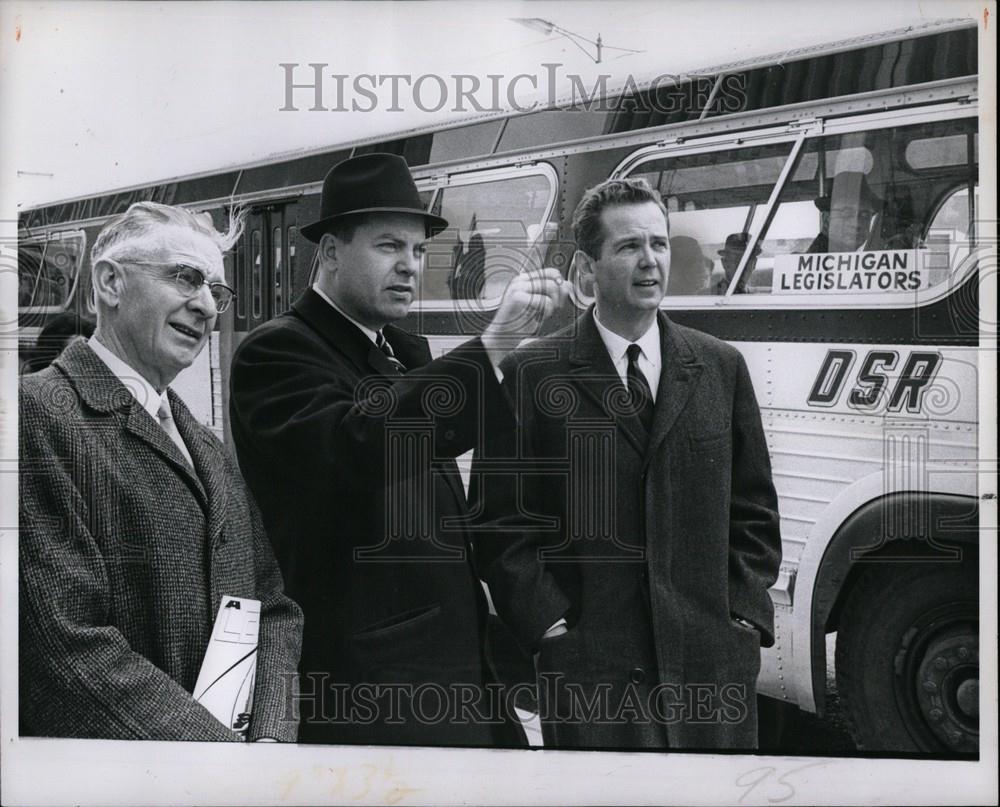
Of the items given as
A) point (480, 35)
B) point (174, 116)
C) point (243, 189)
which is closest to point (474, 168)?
point (480, 35)

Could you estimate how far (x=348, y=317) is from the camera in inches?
137

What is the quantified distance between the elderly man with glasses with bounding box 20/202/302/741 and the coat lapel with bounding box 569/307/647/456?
1122 millimetres

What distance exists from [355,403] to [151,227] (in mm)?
887

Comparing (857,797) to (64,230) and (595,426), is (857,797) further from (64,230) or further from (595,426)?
(64,230)

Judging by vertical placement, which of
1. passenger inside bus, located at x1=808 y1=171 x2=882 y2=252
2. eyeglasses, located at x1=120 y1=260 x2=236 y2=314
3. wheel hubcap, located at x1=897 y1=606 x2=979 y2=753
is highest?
passenger inside bus, located at x1=808 y1=171 x2=882 y2=252

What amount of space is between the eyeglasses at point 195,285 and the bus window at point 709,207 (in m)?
1.34

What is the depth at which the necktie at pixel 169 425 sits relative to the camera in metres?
3.53

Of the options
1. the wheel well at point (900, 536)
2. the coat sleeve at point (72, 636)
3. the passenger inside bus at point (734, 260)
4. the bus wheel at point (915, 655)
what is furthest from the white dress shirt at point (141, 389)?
the bus wheel at point (915, 655)

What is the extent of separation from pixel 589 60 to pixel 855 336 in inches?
45.3

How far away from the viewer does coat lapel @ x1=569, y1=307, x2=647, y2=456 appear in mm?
3406

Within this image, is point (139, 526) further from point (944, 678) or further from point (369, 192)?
point (944, 678)

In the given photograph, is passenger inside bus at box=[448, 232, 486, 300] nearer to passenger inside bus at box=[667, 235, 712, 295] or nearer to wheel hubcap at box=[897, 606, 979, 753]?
passenger inside bus at box=[667, 235, 712, 295]

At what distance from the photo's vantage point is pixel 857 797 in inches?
136

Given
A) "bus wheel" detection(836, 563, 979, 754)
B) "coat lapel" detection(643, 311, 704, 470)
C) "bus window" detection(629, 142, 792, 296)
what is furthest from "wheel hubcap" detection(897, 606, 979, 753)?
"bus window" detection(629, 142, 792, 296)
